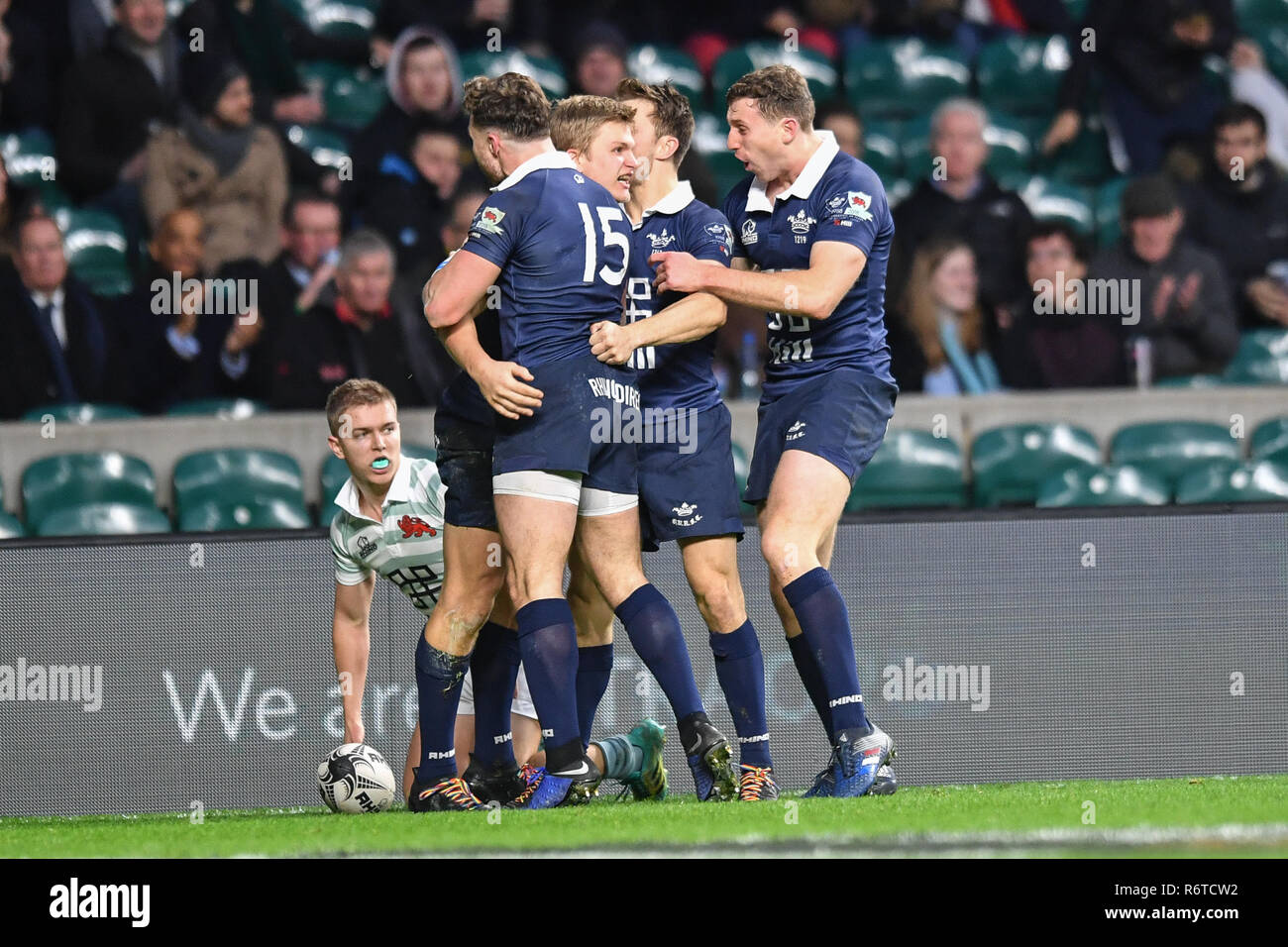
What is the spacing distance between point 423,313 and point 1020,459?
2.90 metres

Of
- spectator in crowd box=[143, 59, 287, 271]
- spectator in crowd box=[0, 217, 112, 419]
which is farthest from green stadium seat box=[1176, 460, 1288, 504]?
spectator in crowd box=[0, 217, 112, 419]

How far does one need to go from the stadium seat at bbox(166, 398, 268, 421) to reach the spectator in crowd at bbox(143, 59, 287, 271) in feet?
2.48

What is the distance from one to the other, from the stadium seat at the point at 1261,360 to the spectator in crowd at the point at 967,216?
3.94ft

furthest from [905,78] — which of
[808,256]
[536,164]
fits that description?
[536,164]

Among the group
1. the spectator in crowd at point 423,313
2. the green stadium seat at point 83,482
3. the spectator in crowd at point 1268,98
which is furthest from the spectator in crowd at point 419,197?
the spectator in crowd at point 1268,98

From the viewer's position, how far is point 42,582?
642 cm

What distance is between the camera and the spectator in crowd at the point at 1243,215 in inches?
369

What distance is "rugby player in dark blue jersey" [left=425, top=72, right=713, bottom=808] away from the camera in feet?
15.5

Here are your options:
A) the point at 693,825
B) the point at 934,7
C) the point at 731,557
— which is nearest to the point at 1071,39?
the point at 934,7

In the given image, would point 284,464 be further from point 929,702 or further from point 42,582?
point 929,702

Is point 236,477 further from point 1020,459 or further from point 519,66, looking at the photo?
point 519,66

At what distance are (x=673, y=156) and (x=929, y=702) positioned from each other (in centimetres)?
232

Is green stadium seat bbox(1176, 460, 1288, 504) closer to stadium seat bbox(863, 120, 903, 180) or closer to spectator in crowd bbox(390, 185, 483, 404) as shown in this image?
stadium seat bbox(863, 120, 903, 180)

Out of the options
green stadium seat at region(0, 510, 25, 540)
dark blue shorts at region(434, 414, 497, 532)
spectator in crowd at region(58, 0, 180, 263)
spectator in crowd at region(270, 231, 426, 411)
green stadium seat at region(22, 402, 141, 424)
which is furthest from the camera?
spectator in crowd at region(58, 0, 180, 263)
